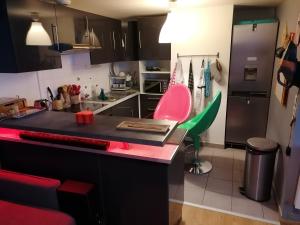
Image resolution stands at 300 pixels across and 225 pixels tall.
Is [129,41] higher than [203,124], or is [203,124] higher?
[129,41]

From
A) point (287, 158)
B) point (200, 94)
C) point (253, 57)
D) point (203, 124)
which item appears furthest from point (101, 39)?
point (287, 158)

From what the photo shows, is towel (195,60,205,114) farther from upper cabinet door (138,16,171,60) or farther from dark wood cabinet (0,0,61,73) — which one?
dark wood cabinet (0,0,61,73)

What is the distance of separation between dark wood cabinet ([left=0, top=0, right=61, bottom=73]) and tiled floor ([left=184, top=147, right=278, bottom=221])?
2078mm

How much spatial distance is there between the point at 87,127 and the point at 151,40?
99.0 inches

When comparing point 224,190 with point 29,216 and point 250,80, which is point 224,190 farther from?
point 29,216

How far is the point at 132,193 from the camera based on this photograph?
1.57 metres

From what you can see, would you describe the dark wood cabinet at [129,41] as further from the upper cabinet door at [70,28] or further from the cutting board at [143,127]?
the cutting board at [143,127]

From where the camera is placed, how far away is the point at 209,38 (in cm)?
314

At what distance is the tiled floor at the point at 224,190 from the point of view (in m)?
2.17

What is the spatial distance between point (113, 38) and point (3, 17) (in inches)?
73.4

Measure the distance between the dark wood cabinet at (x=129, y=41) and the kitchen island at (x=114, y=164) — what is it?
7.29ft

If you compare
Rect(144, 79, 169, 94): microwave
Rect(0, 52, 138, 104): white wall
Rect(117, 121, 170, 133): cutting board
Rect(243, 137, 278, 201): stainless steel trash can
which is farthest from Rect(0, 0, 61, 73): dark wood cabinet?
Rect(243, 137, 278, 201): stainless steel trash can

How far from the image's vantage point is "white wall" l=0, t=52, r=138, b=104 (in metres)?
2.32

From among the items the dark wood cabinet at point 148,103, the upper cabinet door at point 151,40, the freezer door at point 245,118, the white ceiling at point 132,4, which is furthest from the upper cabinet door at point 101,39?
the freezer door at point 245,118
